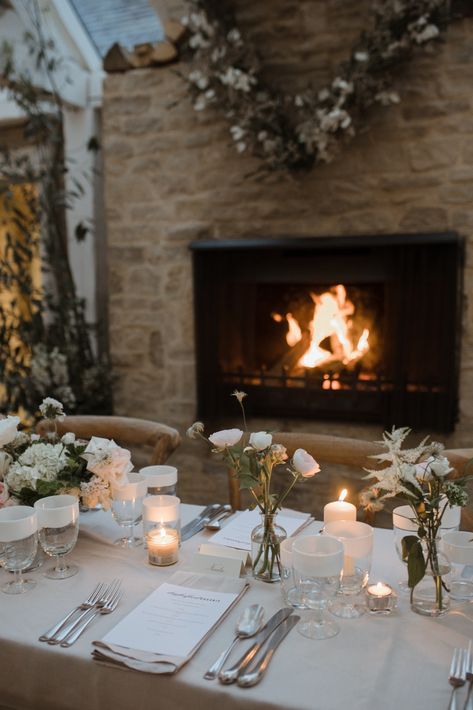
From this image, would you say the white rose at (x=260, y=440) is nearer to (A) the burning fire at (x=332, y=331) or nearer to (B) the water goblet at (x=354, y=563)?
(B) the water goblet at (x=354, y=563)

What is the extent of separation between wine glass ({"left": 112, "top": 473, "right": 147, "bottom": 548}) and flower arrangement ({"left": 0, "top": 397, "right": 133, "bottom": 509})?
5 centimetres

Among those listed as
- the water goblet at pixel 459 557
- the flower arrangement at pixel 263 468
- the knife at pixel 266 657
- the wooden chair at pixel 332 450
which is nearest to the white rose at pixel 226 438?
the flower arrangement at pixel 263 468

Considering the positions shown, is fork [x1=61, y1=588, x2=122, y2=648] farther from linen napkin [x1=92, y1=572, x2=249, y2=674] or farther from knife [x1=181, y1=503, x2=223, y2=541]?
knife [x1=181, y1=503, x2=223, y2=541]

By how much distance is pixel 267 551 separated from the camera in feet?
4.38

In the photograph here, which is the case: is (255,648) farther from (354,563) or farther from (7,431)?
(7,431)

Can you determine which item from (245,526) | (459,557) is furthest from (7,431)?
(459,557)

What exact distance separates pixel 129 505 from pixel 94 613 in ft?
1.21

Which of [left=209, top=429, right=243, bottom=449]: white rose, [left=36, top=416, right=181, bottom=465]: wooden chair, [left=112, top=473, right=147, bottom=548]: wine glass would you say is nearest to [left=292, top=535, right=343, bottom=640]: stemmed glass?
[left=209, top=429, right=243, bottom=449]: white rose

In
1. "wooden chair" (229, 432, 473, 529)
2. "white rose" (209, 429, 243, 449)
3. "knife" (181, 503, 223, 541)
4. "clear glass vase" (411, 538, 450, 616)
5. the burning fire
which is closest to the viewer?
"clear glass vase" (411, 538, 450, 616)

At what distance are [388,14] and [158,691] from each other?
2.47m

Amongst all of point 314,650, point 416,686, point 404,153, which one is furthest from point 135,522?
point 404,153

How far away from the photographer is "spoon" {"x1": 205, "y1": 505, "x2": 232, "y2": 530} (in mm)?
1580

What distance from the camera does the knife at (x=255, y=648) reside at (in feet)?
3.23

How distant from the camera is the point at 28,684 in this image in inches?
42.3
